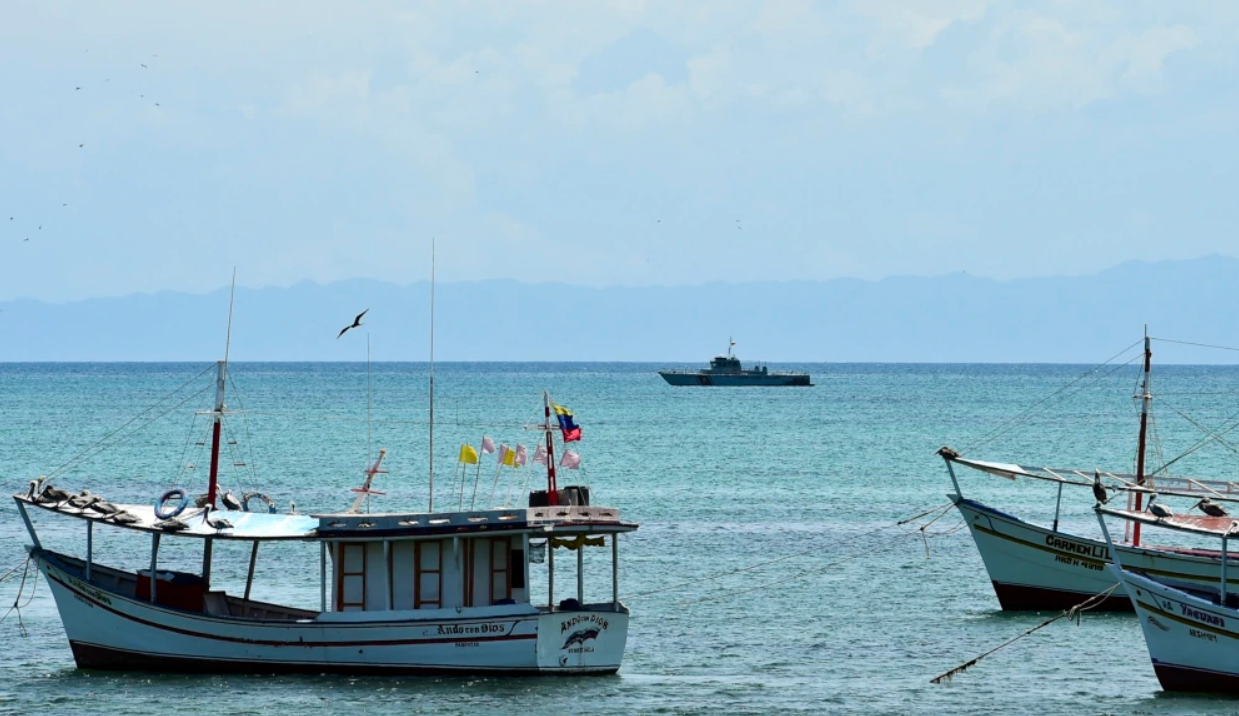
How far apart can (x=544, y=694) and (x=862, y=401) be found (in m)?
163

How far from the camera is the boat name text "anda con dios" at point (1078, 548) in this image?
42.0 m

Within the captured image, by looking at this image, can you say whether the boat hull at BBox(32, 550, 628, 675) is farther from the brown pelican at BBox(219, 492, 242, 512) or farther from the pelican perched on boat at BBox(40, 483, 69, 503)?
the brown pelican at BBox(219, 492, 242, 512)

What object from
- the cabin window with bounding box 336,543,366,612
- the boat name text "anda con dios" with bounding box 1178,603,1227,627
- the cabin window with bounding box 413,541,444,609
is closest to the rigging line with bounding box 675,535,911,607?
the cabin window with bounding box 413,541,444,609

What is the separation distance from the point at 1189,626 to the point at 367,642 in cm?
1554

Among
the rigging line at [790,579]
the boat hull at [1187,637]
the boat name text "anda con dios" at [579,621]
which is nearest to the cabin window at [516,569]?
the boat name text "anda con dios" at [579,621]

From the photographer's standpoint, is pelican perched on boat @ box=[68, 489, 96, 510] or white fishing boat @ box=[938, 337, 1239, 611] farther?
white fishing boat @ box=[938, 337, 1239, 611]

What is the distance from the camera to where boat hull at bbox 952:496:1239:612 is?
1663 inches

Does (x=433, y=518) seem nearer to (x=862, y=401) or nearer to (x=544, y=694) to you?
(x=544, y=694)

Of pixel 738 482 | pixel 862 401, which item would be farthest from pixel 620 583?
pixel 862 401

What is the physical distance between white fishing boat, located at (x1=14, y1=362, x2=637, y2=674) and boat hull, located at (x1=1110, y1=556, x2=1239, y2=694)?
9.89 metres

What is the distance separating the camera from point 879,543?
55.8 metres

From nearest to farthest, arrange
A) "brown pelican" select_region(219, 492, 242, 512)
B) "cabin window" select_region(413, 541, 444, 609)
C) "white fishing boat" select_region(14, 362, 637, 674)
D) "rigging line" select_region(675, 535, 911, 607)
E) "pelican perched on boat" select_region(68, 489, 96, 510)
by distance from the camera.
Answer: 1. "white fishing boat" select_region(14, 362, 637, 674)
2. "cabin window" select_region(413, 541, 444, 609)
3. "pelican perched on boat" select_region(68, 489, 96, 510)
4. "brown pelican" select_region(219, 492, 242, 512)
5. "rigging line" select_region(675, 535, 911, 607)

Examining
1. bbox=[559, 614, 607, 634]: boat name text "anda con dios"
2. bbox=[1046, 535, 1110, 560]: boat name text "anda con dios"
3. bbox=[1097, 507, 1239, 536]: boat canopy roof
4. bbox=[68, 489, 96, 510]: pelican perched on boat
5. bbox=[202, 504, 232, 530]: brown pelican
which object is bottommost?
bbox=[559, 614, 607, 634]: boat name text "anda con dios"

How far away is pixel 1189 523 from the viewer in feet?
106
